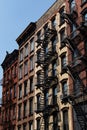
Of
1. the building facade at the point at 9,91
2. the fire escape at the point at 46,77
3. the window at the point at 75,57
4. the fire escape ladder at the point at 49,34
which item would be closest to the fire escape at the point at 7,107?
the building facade at the point at 9,91

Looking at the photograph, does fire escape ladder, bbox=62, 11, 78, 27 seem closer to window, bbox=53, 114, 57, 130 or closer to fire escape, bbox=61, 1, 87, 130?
fire escape, bbox=61, 1, 87, 130

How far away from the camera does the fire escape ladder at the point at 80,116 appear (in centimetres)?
3162

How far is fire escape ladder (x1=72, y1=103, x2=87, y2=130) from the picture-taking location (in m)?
31.6

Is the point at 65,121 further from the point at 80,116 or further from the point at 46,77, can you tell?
the point at 46,77

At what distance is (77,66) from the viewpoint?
34.4m

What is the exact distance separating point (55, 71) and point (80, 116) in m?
9.65

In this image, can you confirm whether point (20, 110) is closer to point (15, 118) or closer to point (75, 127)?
point (15, 118)

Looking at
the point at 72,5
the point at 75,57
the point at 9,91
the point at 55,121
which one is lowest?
the point at 55,121

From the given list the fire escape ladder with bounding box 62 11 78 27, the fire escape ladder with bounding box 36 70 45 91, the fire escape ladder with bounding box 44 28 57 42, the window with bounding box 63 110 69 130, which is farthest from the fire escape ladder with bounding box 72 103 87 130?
the fire escape ladder with bounding box 44 28 57 42

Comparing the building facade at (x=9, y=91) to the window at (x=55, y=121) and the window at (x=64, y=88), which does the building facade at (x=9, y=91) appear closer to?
the window at (x=55, y=121)

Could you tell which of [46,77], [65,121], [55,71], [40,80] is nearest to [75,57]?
[55,71]

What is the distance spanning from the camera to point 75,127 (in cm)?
3400

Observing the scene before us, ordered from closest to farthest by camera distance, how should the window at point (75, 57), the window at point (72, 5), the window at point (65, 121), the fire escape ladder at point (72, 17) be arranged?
the window at point (75, 57) → the window at point (65, 121) → the fire escape ladder at point (72, 17) → the window at point (72, 5)

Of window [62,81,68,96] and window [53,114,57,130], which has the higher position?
window [62,81,68,96]
